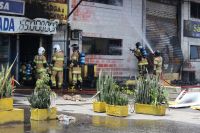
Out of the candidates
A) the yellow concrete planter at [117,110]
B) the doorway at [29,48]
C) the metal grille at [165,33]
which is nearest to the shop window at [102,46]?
the doorway at [29,48]

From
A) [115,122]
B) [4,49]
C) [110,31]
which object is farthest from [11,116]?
[110,31]

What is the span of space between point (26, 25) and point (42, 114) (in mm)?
9330

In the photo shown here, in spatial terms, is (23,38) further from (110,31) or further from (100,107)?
(100,107)

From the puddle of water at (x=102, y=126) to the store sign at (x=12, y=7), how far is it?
8.88m

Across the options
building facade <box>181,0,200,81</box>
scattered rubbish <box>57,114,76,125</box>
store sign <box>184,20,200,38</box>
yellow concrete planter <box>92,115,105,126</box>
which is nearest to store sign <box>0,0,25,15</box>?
yellow concrete planter <box>92,115,105,126</box>

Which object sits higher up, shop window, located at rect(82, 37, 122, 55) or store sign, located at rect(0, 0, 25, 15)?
store sign, located at rect(0, 0, 25, 15)

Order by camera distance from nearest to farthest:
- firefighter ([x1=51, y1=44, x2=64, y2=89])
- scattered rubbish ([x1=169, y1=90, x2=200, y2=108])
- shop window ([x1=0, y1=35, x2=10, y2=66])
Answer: scattered rubbish ([x1=169, y1=90, x2=200, y2=108]), firefighter ([x1=51, y1=44, x2=64, y2=89]), shop window ([x1=0, y1=35, x2=10, y2=66])

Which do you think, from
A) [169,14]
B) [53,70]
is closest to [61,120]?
[53,70]

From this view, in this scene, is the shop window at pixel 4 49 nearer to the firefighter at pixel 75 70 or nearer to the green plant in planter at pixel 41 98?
the firefighter at pixel 75 70

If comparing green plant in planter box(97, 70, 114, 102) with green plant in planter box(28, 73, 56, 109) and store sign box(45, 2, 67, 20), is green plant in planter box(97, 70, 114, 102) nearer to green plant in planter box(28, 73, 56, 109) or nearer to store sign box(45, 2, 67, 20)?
green plant in planter box(28, 73, 56, 109)

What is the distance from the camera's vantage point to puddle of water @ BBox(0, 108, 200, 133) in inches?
371

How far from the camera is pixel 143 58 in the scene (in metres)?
24.2

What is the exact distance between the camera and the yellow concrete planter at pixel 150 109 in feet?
40.1

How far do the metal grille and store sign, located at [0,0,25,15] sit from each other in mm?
9205
